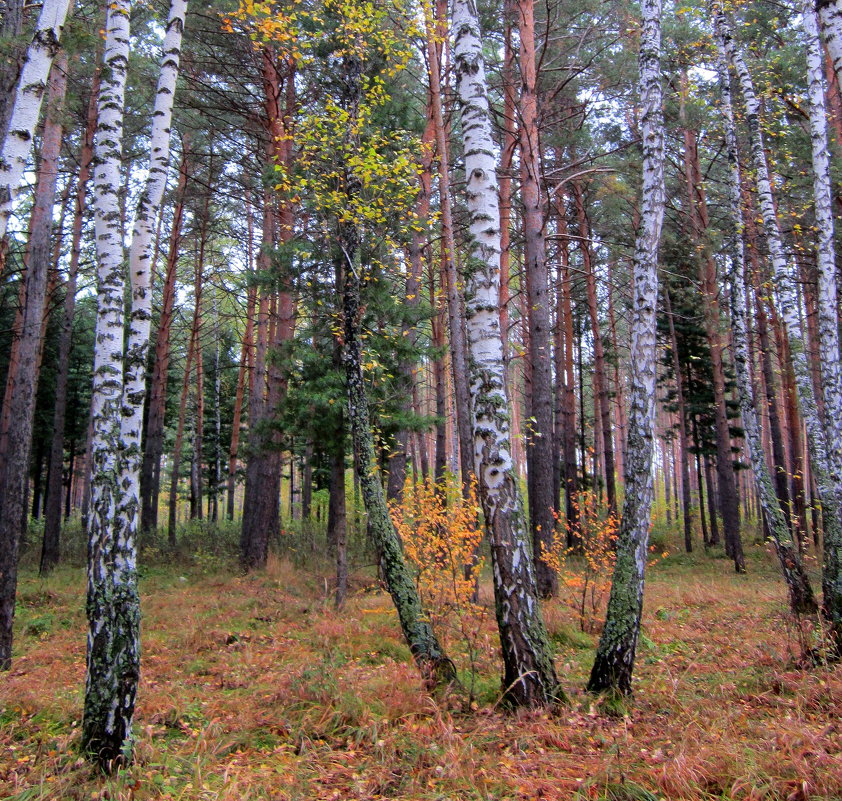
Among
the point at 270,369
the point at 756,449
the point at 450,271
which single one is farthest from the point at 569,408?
the point at 756,449

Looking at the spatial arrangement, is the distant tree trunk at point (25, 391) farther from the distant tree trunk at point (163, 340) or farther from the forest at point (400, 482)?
the distant tree trunk at point (163, 340)

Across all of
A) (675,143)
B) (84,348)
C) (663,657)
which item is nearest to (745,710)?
(663,657)

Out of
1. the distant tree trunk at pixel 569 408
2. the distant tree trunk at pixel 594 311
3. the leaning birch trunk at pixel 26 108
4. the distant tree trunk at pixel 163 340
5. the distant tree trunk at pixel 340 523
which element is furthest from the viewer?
the distant tree trunk at pixel 569 408

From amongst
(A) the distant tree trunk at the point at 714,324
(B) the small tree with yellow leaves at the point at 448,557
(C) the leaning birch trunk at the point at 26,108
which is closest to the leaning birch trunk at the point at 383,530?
(B) the small tree with yellow leaves at the point at 448,557

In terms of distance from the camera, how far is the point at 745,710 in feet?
15.1

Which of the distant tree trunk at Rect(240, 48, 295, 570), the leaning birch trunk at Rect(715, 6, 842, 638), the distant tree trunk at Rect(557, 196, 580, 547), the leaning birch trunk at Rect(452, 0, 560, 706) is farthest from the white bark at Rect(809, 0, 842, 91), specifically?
the distant tree trunk at Rect(557, 196, 580, 547)

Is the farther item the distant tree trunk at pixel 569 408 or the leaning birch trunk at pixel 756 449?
the distant tree trunk at pixel 569 408

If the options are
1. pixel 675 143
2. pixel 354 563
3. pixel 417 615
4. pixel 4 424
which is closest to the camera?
pixel 417 615

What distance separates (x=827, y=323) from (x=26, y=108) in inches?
336

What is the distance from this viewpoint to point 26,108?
16.1ft

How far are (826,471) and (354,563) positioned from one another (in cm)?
1029

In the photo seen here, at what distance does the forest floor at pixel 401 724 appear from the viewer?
11.5ft

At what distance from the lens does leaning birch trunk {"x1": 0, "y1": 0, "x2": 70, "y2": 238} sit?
4.84 metres

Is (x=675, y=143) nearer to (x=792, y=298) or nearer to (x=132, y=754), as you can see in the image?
(x=792, y=298)
